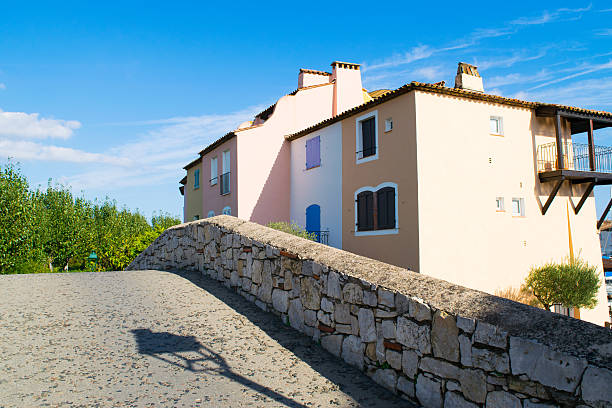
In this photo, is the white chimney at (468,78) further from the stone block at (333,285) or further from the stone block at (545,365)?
the stone block at (545,365)

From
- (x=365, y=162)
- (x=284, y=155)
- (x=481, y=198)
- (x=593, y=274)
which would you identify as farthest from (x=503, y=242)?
(x=284, y=155)

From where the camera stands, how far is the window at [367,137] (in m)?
14.9

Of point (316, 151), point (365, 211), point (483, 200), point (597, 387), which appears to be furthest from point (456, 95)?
point (597, 387)

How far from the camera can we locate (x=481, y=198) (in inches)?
560

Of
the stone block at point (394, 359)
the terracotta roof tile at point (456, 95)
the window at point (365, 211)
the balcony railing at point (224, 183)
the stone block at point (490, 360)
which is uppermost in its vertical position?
the terracotta roof tile at point (456, 95)

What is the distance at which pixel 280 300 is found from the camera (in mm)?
6168

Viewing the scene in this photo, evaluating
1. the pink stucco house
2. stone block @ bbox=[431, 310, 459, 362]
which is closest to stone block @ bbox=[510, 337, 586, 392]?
stone block @ bbox=[431, 310, 459, 362]

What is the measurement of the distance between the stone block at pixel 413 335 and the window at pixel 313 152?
14.0 meters

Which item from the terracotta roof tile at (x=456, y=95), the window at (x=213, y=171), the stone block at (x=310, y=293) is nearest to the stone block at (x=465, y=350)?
the stone block at (x=310, y=293)

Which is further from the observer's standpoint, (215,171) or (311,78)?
(215,171)

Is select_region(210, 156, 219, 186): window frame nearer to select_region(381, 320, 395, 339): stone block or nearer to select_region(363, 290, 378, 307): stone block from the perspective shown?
select_region(363, 290, 378, 307): stone block

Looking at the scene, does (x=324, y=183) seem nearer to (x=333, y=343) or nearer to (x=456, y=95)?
(x=456, y=95)

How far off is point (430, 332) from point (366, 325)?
0.89m

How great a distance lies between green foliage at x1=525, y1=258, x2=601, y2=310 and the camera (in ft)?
47.0
